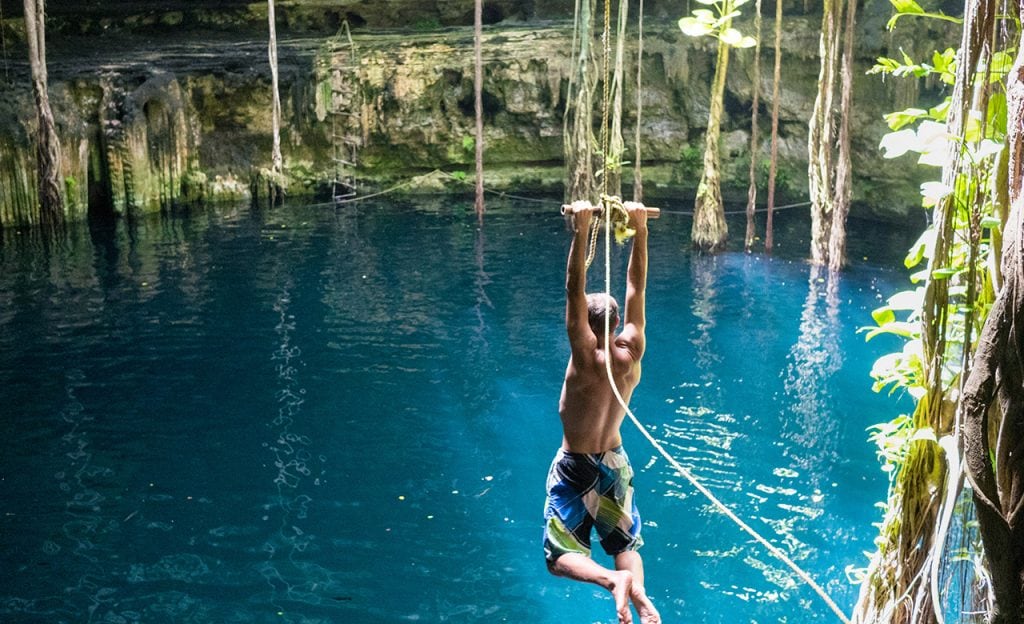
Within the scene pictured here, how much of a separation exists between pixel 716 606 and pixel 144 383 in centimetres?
663

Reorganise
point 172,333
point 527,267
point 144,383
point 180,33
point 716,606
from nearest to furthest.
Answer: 1. point 716,606
2. point 144,383
3. point 172,333
4. point 527,267
5. point 180,33

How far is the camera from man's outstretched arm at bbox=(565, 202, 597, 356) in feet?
13.9

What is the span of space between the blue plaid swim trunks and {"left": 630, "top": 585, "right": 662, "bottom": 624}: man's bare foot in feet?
1.68

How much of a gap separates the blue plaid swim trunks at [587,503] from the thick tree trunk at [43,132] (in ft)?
Result: 44.7

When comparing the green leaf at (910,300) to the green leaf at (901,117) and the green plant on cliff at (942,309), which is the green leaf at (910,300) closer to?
the green plant on cliff at (942,309)

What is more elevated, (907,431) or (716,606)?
(907,431)

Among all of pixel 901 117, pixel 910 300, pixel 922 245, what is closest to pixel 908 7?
pixel 901 117

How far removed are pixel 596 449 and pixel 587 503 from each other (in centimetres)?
25

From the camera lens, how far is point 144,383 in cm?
1052

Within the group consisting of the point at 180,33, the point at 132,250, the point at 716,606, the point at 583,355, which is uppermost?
the point at 180,33

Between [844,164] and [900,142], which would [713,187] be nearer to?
[844,164]

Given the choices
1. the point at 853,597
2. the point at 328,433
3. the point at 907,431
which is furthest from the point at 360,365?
the point at 907,431

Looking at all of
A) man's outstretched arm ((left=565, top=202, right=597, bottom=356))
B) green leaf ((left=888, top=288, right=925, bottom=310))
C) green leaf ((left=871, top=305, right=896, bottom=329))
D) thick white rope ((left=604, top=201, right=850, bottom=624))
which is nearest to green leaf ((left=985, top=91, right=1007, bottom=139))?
green leaf ((left=888, top=288, right=925, bottom=310))

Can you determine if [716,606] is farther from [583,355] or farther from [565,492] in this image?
[583,355]
